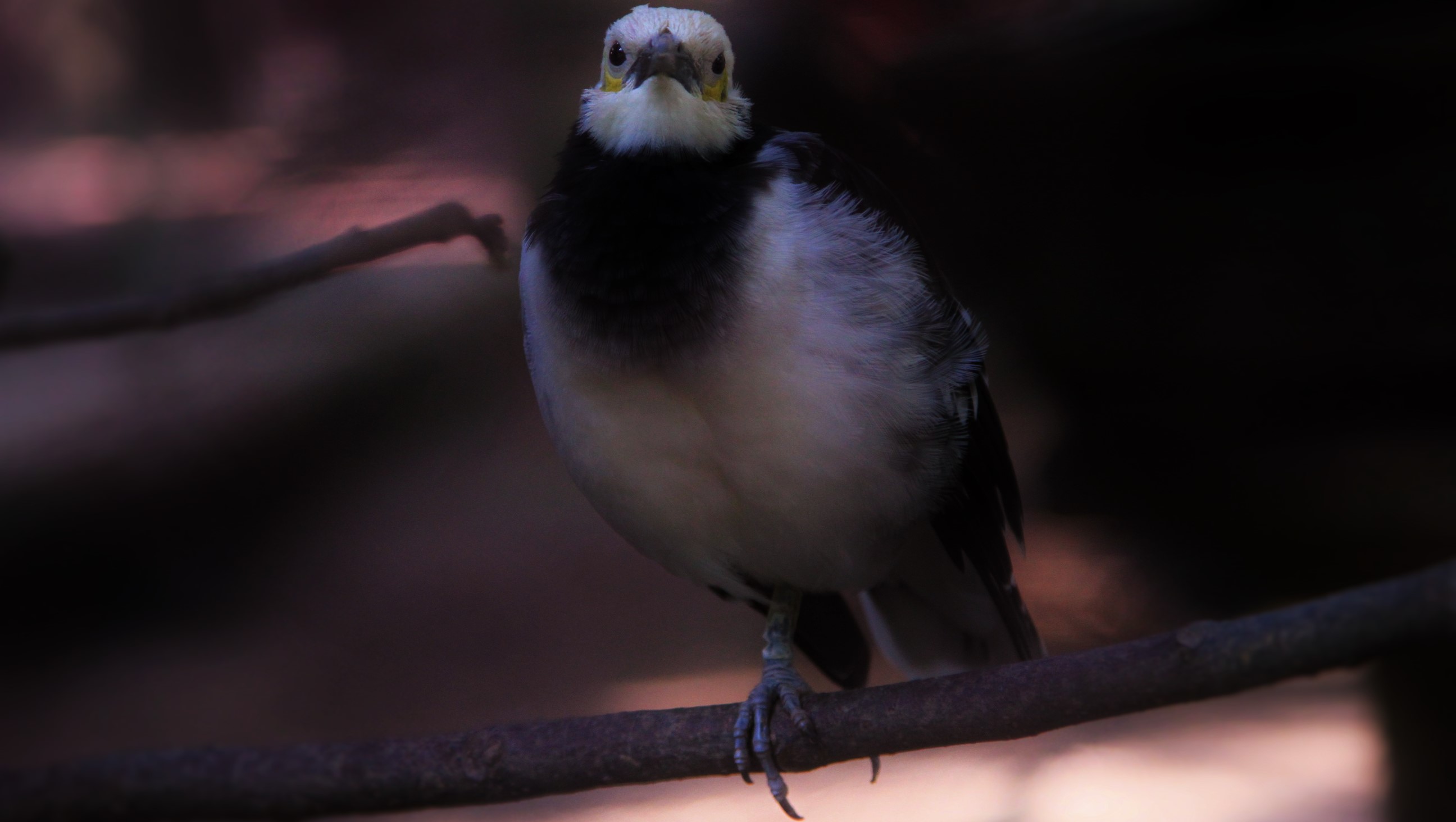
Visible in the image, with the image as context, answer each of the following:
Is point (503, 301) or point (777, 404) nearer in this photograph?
point (777, 404)

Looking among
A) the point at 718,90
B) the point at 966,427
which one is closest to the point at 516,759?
the point at 966,427

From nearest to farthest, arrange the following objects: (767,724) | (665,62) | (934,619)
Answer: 1. (665,62)
2. (767,724)
3. (934,619)

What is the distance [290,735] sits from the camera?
2.81 ft

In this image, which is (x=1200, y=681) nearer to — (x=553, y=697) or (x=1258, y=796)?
(x=1258, y=796)

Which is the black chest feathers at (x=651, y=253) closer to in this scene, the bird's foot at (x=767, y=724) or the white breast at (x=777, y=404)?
the white breast at (x=777, y=404)

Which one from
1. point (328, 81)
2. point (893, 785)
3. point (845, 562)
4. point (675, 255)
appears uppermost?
point (328, 81)

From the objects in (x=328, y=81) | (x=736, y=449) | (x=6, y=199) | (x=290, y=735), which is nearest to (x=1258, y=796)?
(x=736, y=449)

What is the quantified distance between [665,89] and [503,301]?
0.84 ft

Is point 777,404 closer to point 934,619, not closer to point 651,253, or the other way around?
point 651,253

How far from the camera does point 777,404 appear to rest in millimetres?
773

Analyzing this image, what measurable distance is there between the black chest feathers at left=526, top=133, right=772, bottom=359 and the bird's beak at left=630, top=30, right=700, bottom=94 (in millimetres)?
62

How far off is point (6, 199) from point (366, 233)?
0.28 meters

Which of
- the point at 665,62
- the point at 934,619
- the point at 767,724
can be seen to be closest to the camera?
the point at 665,62

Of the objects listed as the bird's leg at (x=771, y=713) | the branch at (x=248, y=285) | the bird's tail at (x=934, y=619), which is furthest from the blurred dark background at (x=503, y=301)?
the bird's leg at (x=771, y=713)
